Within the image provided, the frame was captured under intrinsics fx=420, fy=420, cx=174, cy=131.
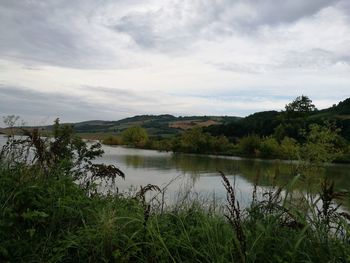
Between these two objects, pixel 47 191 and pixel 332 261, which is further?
pixel 47 191

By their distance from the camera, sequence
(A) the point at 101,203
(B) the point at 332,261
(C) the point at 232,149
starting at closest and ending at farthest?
(B) the point at 332,261, (A) the point at 101,203, (C) the point at 232,149

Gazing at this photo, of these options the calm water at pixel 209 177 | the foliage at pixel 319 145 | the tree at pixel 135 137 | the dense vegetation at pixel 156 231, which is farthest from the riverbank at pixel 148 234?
the tree at pixel 135 137

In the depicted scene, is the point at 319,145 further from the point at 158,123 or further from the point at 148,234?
the point at 158,123

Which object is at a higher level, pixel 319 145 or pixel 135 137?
pixel 319 145

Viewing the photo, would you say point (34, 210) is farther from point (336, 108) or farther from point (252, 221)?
point (336, 108)

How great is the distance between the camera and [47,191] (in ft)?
13.8

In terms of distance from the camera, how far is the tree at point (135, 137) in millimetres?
111625

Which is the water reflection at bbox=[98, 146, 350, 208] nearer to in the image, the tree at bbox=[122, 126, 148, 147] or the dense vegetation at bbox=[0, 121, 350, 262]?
the dense vegetation at bbox=[0, 121, 350, 262]

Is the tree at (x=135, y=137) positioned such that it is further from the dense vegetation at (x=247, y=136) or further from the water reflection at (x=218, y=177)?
the water reflection at (x=218, y=177)

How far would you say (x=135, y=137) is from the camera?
378 ft

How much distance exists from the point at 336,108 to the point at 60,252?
114 meters

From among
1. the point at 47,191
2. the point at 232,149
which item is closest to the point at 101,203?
the point at 47,191

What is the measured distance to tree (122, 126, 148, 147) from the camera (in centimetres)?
11162

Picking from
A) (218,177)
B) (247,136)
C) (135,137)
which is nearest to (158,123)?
(135,137)
